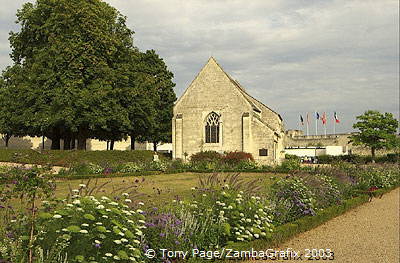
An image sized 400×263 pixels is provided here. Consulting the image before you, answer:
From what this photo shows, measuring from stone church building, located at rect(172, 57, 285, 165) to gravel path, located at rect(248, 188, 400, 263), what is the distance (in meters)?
19.7

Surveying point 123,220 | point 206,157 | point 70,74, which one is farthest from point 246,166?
point 123,220

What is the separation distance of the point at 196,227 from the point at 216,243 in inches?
15.8

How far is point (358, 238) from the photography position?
8062mm

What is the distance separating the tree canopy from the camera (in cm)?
2555

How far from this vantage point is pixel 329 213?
970 centimetres

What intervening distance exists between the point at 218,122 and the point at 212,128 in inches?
30.4

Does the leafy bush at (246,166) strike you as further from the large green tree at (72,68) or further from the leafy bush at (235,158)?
the large green tree at (72,68)

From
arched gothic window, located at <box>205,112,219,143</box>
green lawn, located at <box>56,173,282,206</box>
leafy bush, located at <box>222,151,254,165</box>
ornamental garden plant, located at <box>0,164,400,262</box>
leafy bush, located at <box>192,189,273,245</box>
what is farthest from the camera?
arched gothic window, located at <box>205,112,219,143</box>

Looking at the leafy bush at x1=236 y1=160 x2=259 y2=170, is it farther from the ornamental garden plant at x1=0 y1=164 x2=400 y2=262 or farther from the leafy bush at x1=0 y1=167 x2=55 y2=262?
the leafy bush at x1=0 y1=167 x2=55 y2=262

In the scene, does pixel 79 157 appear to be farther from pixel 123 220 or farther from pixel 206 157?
pixel 123 220

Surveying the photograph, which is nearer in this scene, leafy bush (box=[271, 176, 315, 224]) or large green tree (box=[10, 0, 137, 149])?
leafy bush (box=[271, 176, 315, 224])

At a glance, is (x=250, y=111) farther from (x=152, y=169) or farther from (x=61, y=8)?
(x=61, y=8)

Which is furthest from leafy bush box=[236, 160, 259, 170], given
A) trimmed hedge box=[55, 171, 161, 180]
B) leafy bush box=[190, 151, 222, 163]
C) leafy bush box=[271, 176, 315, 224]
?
leafy bush box=[271, 176, 315, 224]

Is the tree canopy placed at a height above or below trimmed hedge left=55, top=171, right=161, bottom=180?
above
